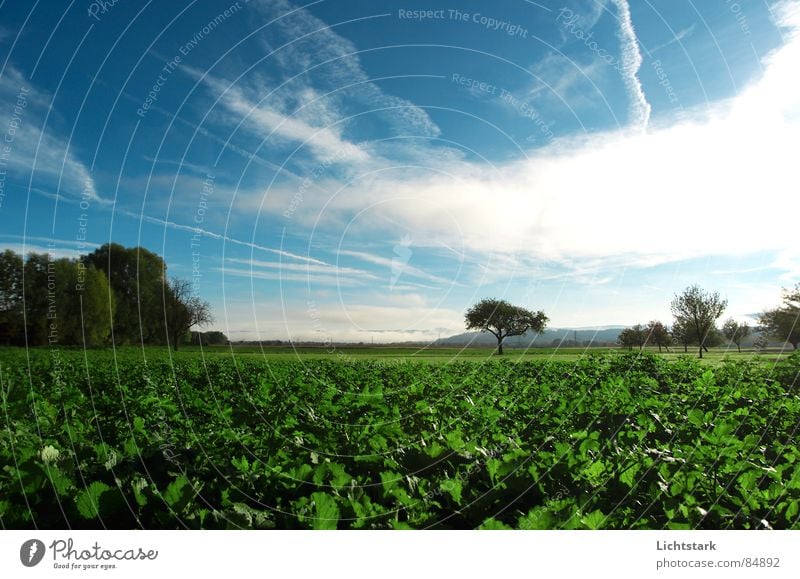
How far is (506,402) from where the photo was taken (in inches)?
295

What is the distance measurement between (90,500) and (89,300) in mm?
22223

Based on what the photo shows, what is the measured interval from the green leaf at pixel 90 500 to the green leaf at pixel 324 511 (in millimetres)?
1334

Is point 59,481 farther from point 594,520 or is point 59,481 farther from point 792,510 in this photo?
point 792,510

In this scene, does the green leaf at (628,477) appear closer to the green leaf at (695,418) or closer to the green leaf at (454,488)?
the green leaf at (454,488)

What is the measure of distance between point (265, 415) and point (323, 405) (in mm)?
634

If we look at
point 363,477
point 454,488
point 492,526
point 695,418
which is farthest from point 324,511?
point 695,418

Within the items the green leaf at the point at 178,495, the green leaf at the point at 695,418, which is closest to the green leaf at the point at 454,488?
the green leaf at the point at 178,495

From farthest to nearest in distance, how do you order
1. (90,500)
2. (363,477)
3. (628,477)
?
(628,477), (363,477), (90,500)

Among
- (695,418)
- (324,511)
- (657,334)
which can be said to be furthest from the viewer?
(657,334)

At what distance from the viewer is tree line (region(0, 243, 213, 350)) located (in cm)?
662

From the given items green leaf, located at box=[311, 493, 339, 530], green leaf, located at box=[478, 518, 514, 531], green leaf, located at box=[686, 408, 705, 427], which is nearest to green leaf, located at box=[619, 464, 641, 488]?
green leaf, located at box=[478, 518, 514, 531]

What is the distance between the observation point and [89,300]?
2208 cm

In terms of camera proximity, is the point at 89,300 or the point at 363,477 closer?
the point at 363,477

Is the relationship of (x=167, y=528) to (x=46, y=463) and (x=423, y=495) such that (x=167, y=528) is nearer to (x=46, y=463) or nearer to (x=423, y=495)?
(x=46, y=463)
